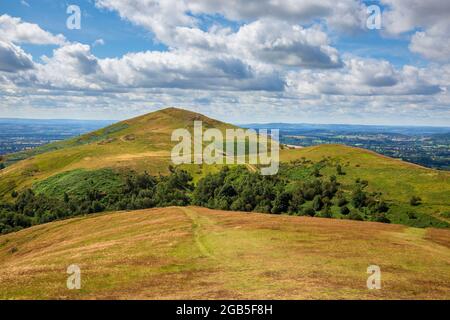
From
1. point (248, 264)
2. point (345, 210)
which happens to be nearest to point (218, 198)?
point (345, 210)

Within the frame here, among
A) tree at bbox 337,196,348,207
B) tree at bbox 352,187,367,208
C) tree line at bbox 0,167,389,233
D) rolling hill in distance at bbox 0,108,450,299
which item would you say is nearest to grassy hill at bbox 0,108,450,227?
rolling hill in distance at bbox 0,108,450,299

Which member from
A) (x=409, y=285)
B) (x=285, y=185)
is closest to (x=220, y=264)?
(x=409, y=285)

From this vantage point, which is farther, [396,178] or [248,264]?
[396,178]

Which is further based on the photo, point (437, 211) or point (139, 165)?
point (139, 165)

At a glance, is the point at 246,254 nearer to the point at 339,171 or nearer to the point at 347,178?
the point at 347,178

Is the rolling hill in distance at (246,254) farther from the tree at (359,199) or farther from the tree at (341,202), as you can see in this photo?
the tree at (359,199)

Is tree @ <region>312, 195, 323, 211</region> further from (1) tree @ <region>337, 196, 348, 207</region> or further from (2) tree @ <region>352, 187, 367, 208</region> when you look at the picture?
(2) tree @ <region>352, 187, 367, 208</region>

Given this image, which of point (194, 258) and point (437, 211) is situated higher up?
point (194, 258)

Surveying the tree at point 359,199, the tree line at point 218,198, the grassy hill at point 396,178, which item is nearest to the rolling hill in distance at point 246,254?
the tree at point 359,199
